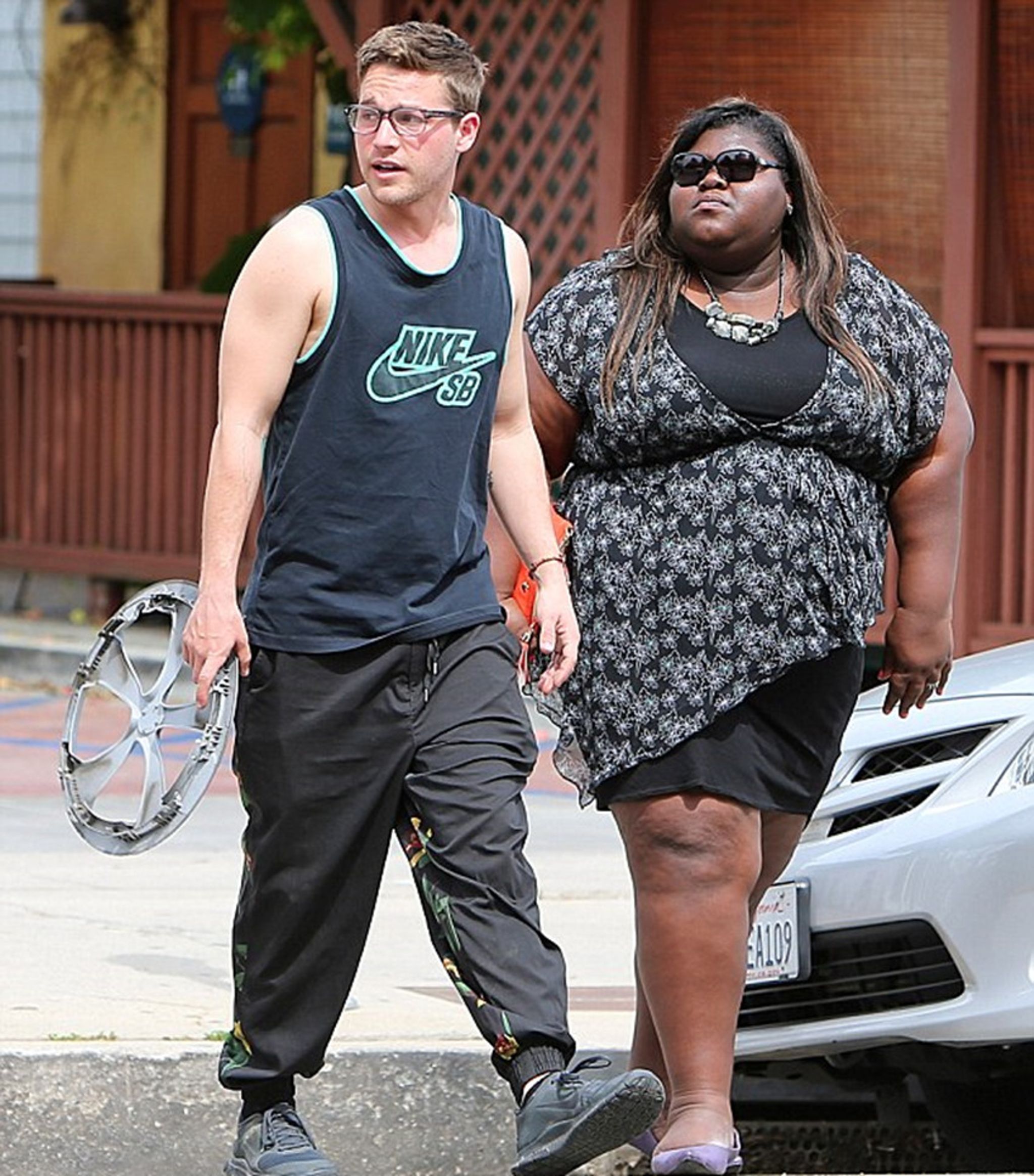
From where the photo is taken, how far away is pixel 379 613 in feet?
14.5

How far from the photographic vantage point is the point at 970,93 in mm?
9961

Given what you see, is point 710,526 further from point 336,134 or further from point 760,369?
point 336,134

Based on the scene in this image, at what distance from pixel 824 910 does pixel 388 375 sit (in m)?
1.40

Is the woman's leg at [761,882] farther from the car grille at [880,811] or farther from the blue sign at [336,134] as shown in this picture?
the blue sign at [336,134]

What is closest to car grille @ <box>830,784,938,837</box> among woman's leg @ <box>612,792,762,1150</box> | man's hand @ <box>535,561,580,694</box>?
woman's leg @ <box>612,792,762,1150</box>

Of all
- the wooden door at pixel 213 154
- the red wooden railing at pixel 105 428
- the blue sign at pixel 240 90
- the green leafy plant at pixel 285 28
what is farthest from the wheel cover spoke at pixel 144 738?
the wooden door at pixel 213 154

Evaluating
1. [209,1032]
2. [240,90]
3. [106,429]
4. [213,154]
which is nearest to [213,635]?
[209,1032]

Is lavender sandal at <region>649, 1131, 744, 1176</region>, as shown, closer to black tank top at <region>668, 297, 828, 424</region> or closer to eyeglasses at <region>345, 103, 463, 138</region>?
black tank top at <region>668, 297, 828, 424</region>

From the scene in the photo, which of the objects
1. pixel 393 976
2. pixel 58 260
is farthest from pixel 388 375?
pixel 58 260

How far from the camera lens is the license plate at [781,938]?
5086mm

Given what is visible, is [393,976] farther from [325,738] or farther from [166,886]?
[325,738]

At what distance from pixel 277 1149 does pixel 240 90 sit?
33.2 feet

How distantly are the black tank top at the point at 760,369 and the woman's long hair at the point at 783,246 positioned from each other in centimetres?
5

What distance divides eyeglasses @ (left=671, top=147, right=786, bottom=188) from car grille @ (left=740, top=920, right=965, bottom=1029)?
54.1 inches
